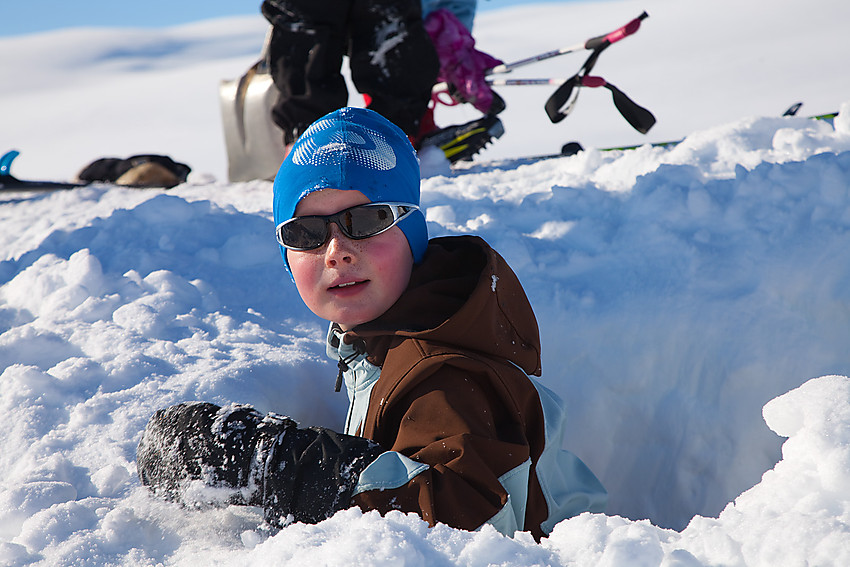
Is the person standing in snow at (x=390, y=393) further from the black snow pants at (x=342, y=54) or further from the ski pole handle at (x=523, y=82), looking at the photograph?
the ski pole handle at (x=523, y=82)

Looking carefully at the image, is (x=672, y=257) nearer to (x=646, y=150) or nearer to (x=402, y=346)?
(x=646, y=150)

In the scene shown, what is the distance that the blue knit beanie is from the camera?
1763 mm

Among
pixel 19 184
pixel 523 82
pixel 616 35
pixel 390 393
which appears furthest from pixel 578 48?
pixel 390 393

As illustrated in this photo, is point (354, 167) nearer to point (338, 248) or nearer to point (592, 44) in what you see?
point (338, 248)

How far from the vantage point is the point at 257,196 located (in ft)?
12.6

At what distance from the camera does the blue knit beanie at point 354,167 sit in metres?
1.76

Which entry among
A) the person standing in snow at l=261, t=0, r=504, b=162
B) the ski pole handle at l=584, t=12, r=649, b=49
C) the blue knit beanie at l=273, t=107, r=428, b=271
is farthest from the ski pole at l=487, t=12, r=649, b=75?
the blue knit beanie at l=273, t=107, r=428, b=271

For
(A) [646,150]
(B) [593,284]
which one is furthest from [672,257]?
(A) [646,150]

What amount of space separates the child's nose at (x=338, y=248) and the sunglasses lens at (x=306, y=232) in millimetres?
18

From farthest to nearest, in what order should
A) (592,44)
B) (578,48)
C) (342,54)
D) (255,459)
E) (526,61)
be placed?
1. (526,61)
2. (578,48)
3. (592,44)
4. (342,54)
5. (255,459)

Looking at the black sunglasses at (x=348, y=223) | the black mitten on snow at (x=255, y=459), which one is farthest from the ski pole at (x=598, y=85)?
the black mitten on snow at (x=255, y=459)

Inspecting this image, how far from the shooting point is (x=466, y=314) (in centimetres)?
157

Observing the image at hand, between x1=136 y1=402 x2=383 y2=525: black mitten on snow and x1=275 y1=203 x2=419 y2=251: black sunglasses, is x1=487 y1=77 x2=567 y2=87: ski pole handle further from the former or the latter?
x1=136 y1=402 x2=383 y2=525: black mitten on snow

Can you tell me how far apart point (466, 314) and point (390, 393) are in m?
0.23
